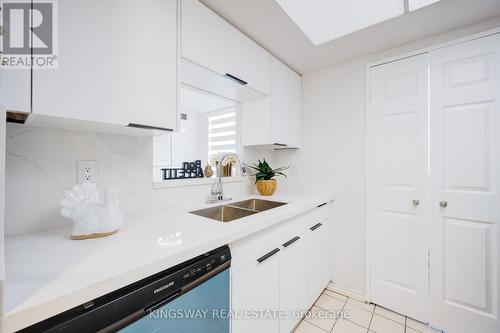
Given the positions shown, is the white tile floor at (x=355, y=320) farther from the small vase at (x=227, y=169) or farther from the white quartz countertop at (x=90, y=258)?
the small vase at (x=227, y=169)

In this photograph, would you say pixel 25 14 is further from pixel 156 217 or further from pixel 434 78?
pixel 434 78

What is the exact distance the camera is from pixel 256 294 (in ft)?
3.66

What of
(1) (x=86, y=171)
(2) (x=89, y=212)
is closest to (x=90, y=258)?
(2) (x=89, y=212)

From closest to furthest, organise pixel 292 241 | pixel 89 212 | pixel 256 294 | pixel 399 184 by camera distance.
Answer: pixel 89 212
pixel 256 294
pixel 292 241
pixel 399 184

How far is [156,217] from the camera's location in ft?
3.87

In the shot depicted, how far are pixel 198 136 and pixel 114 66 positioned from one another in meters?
1.13

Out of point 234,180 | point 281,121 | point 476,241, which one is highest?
point 281,121

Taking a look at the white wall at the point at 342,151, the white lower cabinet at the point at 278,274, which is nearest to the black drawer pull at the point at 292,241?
the white lower cabinet at the point at 278,274

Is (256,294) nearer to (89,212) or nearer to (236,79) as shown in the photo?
(89,212)

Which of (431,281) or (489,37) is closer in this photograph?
(489,37)

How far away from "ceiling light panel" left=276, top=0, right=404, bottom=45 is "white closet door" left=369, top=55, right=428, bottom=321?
556 millimetres

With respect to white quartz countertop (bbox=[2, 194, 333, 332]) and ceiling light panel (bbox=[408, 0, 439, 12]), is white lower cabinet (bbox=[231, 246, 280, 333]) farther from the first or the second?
ceiling light panel (bbox=[408, 0, 439, 12])

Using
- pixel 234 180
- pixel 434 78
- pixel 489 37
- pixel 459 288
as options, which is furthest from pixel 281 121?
pixel 459 288

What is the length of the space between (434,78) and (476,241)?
122 cm
